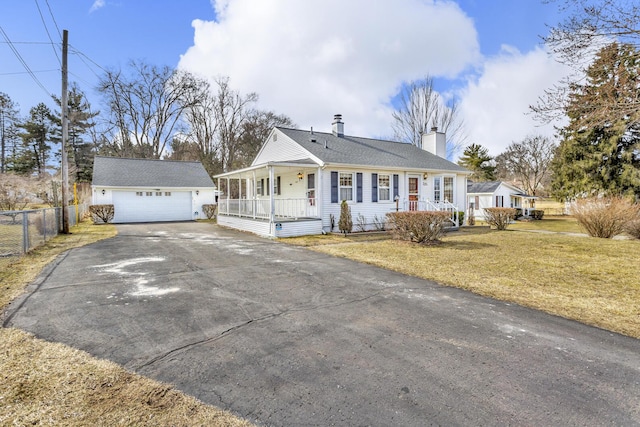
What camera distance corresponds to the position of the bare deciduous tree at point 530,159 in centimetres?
4362

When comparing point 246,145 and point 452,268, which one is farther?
point 246,145

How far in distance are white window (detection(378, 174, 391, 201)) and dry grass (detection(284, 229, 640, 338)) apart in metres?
4.41

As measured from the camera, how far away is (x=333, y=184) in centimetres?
1394

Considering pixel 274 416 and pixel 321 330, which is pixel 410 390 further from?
pixel 321 330

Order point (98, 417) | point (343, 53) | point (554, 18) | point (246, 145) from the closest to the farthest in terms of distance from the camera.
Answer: point (98, 417) < point (554, 18) < point (343, 53) < point (246, 145)

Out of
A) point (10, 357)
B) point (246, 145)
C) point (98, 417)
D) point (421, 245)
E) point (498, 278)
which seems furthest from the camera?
point (246, 145)

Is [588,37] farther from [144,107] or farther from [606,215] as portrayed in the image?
[144,107]

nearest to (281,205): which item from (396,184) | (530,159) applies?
(396,184)

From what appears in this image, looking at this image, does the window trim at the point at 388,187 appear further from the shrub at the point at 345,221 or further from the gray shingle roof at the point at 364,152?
the shrub at the point at 345,221

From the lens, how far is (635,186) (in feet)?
81.9

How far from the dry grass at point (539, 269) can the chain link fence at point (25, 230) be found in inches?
300

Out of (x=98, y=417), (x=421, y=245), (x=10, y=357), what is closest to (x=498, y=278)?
(x=421, y=245)

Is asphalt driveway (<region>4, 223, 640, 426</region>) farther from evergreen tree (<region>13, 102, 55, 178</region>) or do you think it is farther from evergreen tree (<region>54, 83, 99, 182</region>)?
evergreen tree (<region>13, 102, 55, 178</region>)

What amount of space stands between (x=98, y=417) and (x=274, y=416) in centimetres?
120
